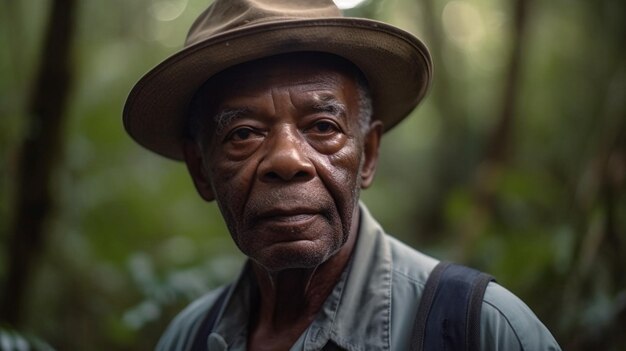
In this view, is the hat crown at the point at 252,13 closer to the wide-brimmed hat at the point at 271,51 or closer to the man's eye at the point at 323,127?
the wide-brimmed hat at the point at 271,51

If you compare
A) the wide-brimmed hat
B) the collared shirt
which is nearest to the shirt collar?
the collared shirt

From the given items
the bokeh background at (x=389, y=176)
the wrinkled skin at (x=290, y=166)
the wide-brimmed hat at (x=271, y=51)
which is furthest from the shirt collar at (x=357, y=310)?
the bokeh background at (x=389, y=176)

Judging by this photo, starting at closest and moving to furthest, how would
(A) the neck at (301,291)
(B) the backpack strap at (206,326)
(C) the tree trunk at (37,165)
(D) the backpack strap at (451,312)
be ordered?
(D) the backpack strap at (451,312), (A) the neck at (301,291), (B) the backpack strap at (206,326), (C) the tree trunk at (37,165)

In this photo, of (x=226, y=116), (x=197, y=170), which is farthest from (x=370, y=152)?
(x=197, y=170)

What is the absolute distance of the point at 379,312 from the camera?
212cm

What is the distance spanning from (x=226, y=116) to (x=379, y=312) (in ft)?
2.84

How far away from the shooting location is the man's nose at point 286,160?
2.01 m

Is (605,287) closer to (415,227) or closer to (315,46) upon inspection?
(315,46)

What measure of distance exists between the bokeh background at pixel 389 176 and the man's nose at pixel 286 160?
1.65m

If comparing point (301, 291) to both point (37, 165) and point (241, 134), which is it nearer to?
point (241, 134)

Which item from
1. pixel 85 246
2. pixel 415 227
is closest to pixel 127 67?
pixel 85 246

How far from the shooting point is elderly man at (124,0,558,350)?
6.64 feet

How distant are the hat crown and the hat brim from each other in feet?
0.22

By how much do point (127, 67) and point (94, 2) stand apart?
45.0 inches
